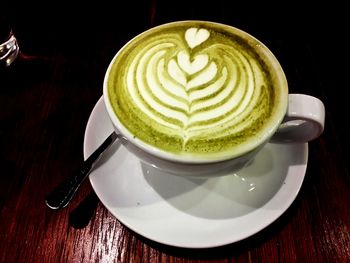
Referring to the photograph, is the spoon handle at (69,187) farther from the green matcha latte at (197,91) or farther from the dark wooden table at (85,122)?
the green matcha latte at (197,91)

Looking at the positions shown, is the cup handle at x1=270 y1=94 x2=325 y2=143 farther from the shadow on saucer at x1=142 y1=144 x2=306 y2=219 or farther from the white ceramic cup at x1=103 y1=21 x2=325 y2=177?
the shadow on saucer at x1=142 y1=144 x2=306 y2=219

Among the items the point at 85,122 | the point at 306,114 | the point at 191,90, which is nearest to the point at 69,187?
the point at 85,122

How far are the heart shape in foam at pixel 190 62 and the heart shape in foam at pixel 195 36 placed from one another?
36 millimetres

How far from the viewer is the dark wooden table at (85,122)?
75 cm

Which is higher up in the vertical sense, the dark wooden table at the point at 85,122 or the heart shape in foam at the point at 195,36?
the heart shape in foam at the point at 195,36

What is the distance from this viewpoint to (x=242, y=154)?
24.7 inches

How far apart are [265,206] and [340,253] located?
0.18 metres

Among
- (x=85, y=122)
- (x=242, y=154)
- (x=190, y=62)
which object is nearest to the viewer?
(x=242, y=154)

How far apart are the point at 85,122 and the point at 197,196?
0.36 metres

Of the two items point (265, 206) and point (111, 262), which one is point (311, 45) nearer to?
point (265, 206)

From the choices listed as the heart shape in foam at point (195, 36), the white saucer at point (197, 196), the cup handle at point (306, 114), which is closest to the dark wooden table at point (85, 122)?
the white saucer at point (197, 196)

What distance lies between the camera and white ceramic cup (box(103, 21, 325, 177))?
0.63m

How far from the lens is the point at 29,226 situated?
30.7 inches

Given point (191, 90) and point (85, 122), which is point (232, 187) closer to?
point (191, 90)
